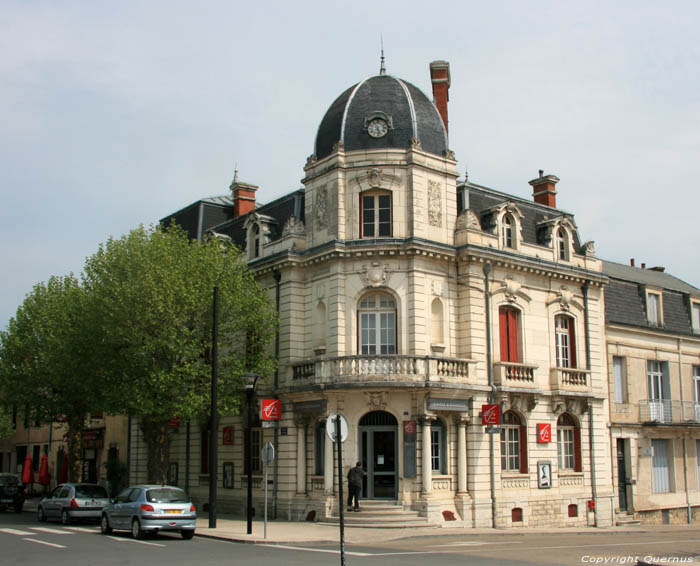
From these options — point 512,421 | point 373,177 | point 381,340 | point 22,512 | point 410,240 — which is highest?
point 373,177

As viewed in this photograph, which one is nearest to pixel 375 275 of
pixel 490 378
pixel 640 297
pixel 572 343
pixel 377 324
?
pixel 377 324

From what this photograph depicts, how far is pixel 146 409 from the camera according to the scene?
27703 mm

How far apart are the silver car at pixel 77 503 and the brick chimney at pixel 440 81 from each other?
20011 mm

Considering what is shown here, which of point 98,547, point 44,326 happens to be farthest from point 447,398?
point 44,326

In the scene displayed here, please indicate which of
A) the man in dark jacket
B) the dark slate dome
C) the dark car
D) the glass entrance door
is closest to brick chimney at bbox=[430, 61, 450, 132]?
the dark slate dome

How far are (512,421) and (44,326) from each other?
2038cm

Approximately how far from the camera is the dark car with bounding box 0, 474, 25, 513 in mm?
36219

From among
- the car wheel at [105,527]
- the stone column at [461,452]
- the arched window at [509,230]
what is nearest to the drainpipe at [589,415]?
the arched window at [509,230]

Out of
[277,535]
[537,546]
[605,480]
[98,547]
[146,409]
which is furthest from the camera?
[605,480]

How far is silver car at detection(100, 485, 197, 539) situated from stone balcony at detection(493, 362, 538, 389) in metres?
12.5

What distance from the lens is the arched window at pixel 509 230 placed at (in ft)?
104

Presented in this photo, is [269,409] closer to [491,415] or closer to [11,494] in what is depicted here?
[491,415]

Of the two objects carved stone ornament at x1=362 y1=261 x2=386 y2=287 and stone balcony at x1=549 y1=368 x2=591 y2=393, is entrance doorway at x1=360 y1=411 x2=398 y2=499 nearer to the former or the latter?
carved stone ornament at x1=362 y1=261 x2=386 y2=287

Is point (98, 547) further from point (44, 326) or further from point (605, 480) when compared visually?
point (605, 480)
